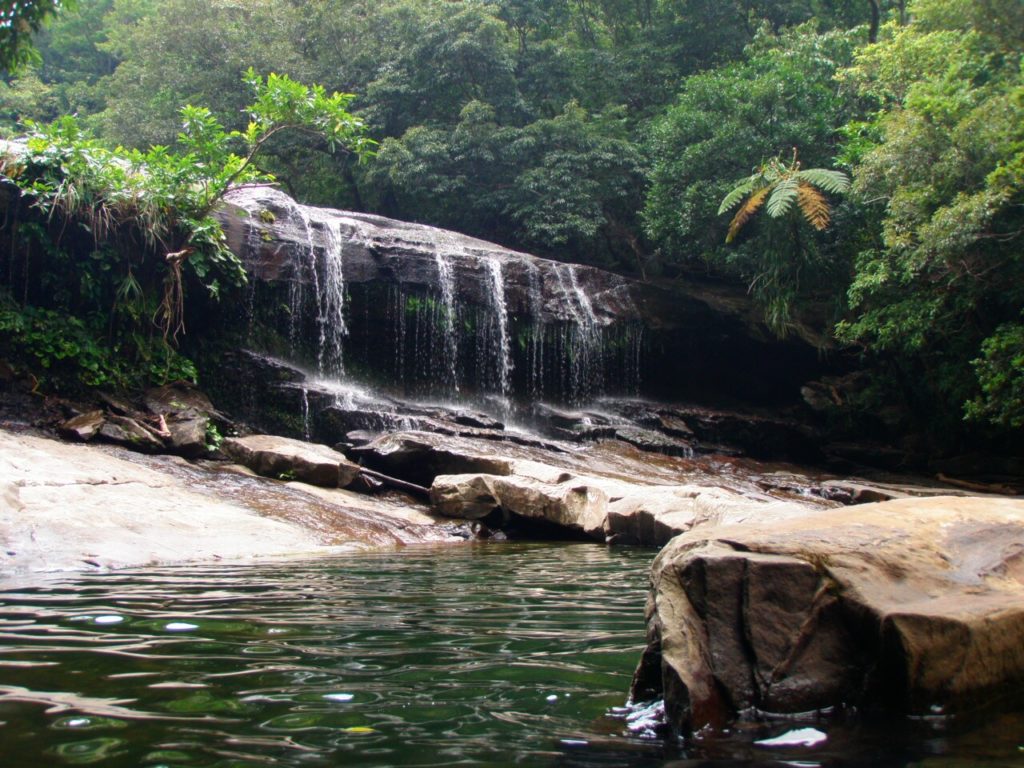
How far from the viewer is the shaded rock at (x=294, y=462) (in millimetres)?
10734

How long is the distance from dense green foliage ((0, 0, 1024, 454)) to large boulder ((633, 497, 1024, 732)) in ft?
40.4

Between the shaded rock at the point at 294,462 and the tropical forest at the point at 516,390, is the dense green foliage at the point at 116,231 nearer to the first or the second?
the tropical forest at the point at 516,390

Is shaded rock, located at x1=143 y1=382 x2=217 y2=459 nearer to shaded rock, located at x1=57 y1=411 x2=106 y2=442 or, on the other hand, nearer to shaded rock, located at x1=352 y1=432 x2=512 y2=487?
shaded rock, located at x1=57 y1=411 x2=106 y2=442

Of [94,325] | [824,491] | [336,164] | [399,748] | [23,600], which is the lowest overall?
[824,491]

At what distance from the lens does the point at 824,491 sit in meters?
13.8

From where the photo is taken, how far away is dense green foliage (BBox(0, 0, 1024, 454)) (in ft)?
47.8

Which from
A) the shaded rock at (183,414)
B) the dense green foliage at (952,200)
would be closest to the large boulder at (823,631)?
the shaded rock at (183,414)

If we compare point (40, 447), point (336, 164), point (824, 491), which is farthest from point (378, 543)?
point (336, 164)

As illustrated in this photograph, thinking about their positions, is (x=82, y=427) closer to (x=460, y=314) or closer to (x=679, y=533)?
(x=679, y=533)

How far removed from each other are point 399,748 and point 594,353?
55.6 feet

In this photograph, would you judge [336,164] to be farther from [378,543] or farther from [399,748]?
[399,748]

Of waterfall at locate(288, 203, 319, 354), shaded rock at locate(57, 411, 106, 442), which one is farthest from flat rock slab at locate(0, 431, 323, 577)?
waterfall at locate(288, 203, 319, 354)

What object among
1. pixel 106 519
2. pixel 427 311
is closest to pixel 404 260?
pixel 427 311

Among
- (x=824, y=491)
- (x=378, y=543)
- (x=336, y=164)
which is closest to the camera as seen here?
(x=378, y=543)
